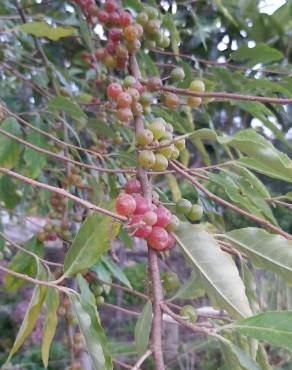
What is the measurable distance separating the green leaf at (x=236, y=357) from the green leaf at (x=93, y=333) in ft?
0.36

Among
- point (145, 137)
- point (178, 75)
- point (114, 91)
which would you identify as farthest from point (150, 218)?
point (178, 75)

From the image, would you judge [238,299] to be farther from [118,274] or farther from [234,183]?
[118,274]

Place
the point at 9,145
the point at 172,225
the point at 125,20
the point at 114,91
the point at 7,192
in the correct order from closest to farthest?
1. the point at 172,225
2. the point at 114,91
3. the point at 125,20
4. the point at 9,145
5. the point at 7,192

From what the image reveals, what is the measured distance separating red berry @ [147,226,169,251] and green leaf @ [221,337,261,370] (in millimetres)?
100

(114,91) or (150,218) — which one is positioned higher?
(114,91)

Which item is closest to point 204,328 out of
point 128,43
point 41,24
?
point 128,43

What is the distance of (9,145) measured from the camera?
882mm

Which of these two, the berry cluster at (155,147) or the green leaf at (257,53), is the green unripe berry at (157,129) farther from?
the green leaf at (257,53)

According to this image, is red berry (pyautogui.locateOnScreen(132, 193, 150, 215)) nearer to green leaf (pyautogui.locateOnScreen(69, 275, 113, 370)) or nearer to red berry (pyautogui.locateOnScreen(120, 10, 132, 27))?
green leaf (pyautogui.locateOnScreen(69, 275, 113, 370))

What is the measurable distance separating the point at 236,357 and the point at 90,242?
186 mm

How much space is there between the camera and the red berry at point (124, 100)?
615 mm

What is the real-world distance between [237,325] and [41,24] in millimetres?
549

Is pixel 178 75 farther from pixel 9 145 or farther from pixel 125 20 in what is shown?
pixel 9 145

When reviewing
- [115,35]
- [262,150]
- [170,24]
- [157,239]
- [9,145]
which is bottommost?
[157,239]
